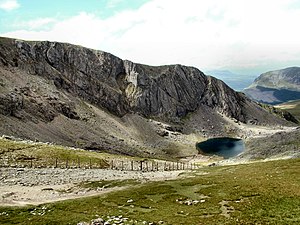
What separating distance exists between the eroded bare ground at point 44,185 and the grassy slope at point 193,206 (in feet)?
34.9

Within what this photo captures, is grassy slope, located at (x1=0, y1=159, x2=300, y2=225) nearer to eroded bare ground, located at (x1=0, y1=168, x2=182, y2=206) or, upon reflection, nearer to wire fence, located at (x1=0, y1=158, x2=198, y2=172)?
eroded bare ground, located at (x1=0, y1=168, x2=182, y2=206)

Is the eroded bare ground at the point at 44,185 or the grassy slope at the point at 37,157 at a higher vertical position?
the grassy slope at the point at 37,157

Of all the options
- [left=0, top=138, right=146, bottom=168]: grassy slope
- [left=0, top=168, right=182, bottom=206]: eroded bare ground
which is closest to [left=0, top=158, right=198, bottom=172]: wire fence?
[left=0, top=138, right=146, bottom=168]: grassy slope

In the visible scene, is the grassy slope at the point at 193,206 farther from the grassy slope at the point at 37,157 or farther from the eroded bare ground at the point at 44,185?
the grassy slope at the point at 37,157

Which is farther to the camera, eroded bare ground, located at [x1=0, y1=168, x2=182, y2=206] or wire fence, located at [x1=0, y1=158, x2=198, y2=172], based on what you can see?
wire fence, located at [x1=0, y1=158, x2=198, y2=172]

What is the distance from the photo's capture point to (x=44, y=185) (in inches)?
2800

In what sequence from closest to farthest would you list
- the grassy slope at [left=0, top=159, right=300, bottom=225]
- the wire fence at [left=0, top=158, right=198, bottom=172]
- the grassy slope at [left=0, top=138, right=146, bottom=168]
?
1. the grassy slope at [left=0, top=159, right=300, bottom=225]
2. the wire fence at [left=0, top=158, right=198, bottom=172]
3. the grassy slope at [left=0, top=138, right=146, bottom=168]

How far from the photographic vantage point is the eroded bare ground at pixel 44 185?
58.8 metres

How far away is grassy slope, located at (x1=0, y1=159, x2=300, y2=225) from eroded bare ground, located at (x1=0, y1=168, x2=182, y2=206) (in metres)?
10.6

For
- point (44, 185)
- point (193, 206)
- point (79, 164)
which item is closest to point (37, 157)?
point (79, 164)

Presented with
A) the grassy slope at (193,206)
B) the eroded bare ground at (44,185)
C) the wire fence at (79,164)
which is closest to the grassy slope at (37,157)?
the wire fence at (79,164)

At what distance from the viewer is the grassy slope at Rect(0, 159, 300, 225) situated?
113ft

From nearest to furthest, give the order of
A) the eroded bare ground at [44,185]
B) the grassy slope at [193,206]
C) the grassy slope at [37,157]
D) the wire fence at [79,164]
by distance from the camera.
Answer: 1. the grassy slope at [193,206]
2. the eroded bare ground at [44,185]
3. the wire fence at [79,164]
4. the grassy slope at [37,157]

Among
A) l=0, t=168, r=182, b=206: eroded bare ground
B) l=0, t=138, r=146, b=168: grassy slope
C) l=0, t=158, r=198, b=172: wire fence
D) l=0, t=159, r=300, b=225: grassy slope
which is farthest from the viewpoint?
l=0, t=138, r=146, b=168: grassy slope
